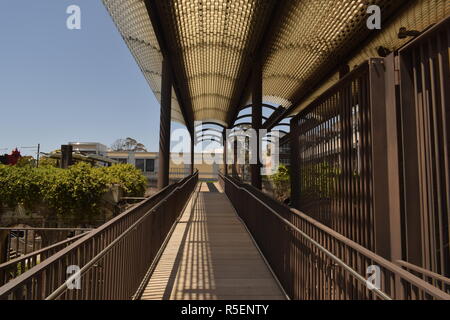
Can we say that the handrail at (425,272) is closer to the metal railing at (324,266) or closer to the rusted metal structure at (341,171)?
the rusted metal structure at (341,171)

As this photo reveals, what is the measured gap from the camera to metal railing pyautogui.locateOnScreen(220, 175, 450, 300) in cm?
187

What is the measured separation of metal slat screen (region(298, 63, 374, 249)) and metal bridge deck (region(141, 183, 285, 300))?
4.58 ft

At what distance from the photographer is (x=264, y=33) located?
8195mm

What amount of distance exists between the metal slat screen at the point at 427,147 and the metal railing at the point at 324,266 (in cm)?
58

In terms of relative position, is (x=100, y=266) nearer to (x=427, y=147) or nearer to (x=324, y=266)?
(x=324, y=266)

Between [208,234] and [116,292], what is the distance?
464 centimetres

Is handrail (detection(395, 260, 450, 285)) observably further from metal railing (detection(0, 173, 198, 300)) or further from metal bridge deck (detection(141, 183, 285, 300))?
metal railing (detection(0, 173, 198, 300))

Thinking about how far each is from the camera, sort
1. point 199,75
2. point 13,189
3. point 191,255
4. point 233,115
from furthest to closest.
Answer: point 233,115, point 13,189, point 199,75, point 191,255

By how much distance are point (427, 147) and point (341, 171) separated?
5.52 ft

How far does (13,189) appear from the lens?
1571cm

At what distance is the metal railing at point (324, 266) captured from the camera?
187 centimetres
